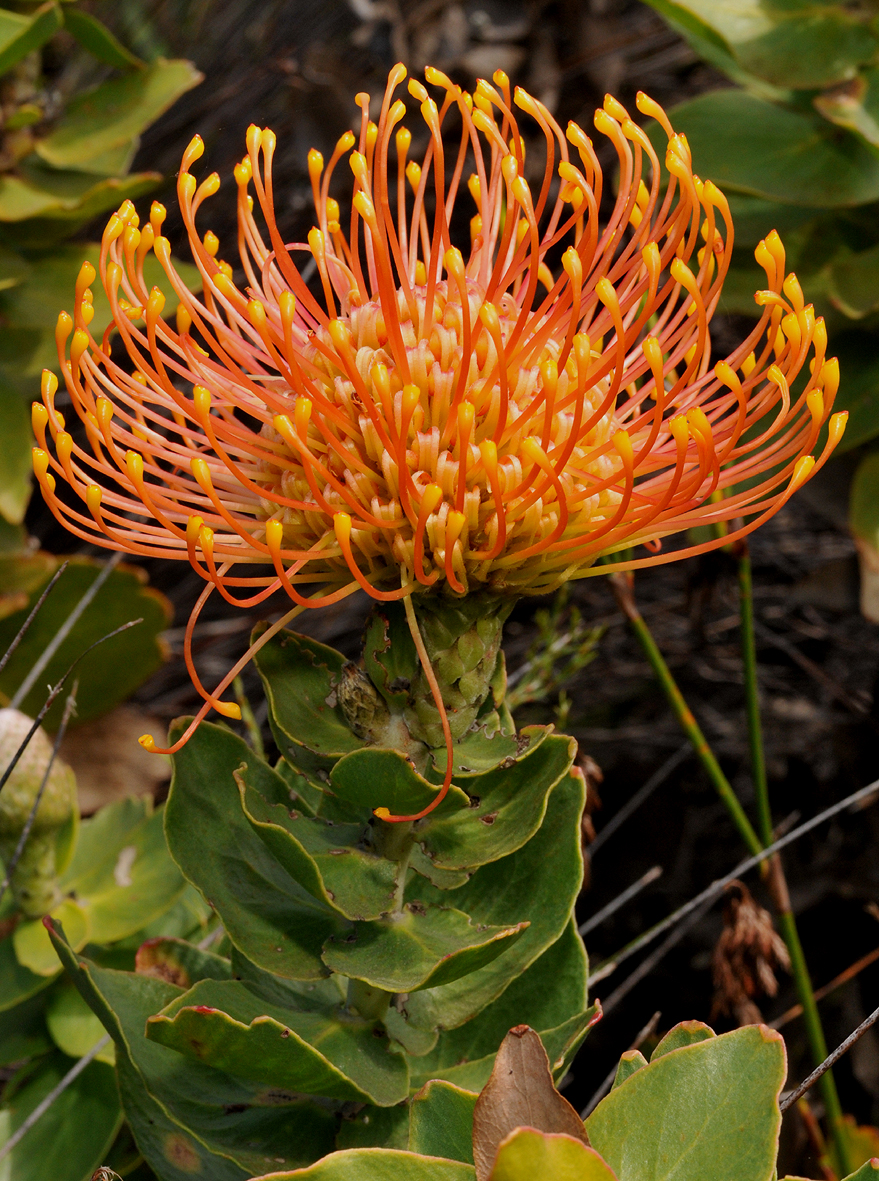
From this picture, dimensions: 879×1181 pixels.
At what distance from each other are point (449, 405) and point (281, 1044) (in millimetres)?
374

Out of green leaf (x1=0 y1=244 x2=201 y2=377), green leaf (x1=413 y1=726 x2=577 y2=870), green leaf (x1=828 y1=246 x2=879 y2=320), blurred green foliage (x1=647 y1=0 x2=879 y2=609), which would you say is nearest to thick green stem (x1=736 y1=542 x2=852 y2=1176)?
blurred green foliage (x1=647 y1=0 x2=879 y2=609)

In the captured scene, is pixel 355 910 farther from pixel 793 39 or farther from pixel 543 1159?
pixel 793 39

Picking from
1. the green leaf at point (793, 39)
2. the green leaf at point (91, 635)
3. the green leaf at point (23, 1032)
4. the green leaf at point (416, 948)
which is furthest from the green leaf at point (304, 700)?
the green leaf at point (793, 39)

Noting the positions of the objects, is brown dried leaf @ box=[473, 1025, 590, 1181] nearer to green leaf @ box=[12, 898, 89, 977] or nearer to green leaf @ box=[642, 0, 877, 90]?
green leaf @ box=[12, 898, 89, 977]

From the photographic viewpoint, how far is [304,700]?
70cm

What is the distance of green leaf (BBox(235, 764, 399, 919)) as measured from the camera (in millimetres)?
629

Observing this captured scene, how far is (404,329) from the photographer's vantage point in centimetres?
65

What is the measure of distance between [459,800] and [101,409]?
304 millimetres

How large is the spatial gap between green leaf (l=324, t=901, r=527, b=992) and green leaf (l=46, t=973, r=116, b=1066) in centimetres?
40

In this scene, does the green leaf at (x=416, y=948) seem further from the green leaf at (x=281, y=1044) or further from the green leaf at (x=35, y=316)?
the green leaf at (x=35, y=316)

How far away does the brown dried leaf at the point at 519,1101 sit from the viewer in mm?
485

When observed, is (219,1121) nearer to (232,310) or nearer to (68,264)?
(232,310)

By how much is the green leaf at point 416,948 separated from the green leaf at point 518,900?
33mm

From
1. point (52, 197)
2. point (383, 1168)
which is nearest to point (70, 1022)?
point (383, 1168)
